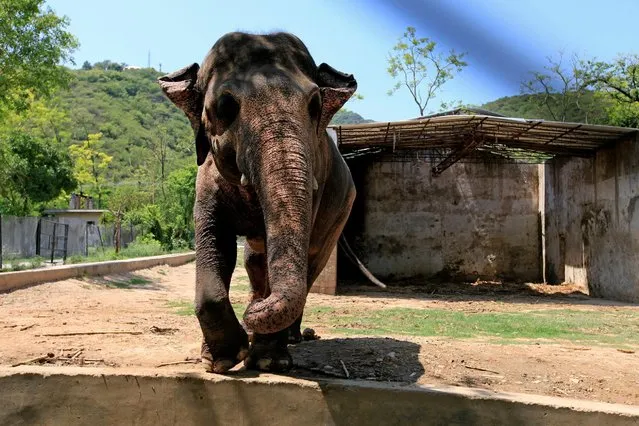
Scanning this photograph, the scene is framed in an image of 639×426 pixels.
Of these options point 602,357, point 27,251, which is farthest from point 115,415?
point 27,251

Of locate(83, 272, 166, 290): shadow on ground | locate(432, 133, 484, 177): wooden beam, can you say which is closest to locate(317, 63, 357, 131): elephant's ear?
locate(83, 272, 166, 290): shadow on ground

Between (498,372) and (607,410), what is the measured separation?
1.37m

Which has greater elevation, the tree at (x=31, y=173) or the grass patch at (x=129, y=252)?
the tree at (x=31, y=173)

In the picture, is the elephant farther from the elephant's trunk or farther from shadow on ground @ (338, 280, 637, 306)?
shadow on ground @ (338, 280, 637, 306)

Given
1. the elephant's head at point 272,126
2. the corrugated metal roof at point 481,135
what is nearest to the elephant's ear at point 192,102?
the elephant's head at point 272,126

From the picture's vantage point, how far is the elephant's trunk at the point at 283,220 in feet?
11.0

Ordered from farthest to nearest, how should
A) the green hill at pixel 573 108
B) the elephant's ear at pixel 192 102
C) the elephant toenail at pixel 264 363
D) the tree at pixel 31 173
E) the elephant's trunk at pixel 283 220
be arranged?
1. the green hill at pixel 573 108
2. the tree at pixel 31 173
3. the elephant's ear at pixel 192 102
4. the elephant toenail at pixel 264 363
5. the elephant's trunk at pixel 283 220

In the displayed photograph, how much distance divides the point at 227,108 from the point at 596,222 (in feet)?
52.0

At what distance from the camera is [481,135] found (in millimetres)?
17484

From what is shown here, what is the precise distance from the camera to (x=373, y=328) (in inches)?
347

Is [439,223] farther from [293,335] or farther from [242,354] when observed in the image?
[242,354]

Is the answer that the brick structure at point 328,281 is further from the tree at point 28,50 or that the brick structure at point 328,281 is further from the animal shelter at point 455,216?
the tree at point 28,50

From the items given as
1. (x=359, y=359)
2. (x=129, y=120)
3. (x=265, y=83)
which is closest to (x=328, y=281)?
(x=359, y=359)

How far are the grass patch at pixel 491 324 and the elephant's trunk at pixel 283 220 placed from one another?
14.9 feet
